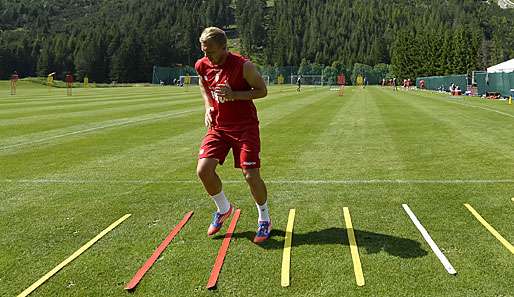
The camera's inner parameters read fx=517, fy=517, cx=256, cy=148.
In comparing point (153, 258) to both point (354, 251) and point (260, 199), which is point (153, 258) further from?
point (354, 251)

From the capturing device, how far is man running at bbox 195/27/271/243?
17.3 feet

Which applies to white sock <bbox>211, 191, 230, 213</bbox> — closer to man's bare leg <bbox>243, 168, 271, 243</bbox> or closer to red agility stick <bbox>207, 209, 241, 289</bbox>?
red agility stick <bbox>207, 209, 241, 289</bbox>

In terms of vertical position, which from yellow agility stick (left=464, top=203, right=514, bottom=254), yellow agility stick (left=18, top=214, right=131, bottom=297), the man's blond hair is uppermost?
the man's blond hair

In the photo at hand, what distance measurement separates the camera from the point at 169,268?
15.4 feet

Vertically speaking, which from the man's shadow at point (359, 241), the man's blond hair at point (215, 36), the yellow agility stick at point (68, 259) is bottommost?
the yellow agility stick at point (68, 259)

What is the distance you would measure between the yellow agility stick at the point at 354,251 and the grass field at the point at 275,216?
52 mm

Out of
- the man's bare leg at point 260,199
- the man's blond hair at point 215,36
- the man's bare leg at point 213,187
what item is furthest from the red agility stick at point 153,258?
the man's blond hair at point 215,36

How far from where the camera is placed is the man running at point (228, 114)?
5.27 m

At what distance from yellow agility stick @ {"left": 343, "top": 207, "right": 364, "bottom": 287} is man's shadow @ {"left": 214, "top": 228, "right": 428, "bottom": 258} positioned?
0.15 ft

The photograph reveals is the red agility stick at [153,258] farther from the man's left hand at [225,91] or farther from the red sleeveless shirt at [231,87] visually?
the man's left hand at [225,91]

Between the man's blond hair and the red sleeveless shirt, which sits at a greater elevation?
the man's blond hair

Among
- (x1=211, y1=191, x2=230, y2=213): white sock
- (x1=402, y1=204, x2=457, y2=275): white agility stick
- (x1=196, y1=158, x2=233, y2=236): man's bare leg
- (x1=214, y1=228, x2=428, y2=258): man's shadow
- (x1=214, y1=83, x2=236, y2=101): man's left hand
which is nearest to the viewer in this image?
(x1=402, y1=204, x2=457, y2=275): white agility stick

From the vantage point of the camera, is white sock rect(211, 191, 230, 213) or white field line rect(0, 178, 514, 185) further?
white field line rect(0, 178, 514, 185)

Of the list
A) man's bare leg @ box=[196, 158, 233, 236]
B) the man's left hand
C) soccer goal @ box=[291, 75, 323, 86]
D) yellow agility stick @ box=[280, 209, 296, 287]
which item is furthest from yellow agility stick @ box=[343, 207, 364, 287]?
soccer goal @ box=[291, 75, 323, 86]
